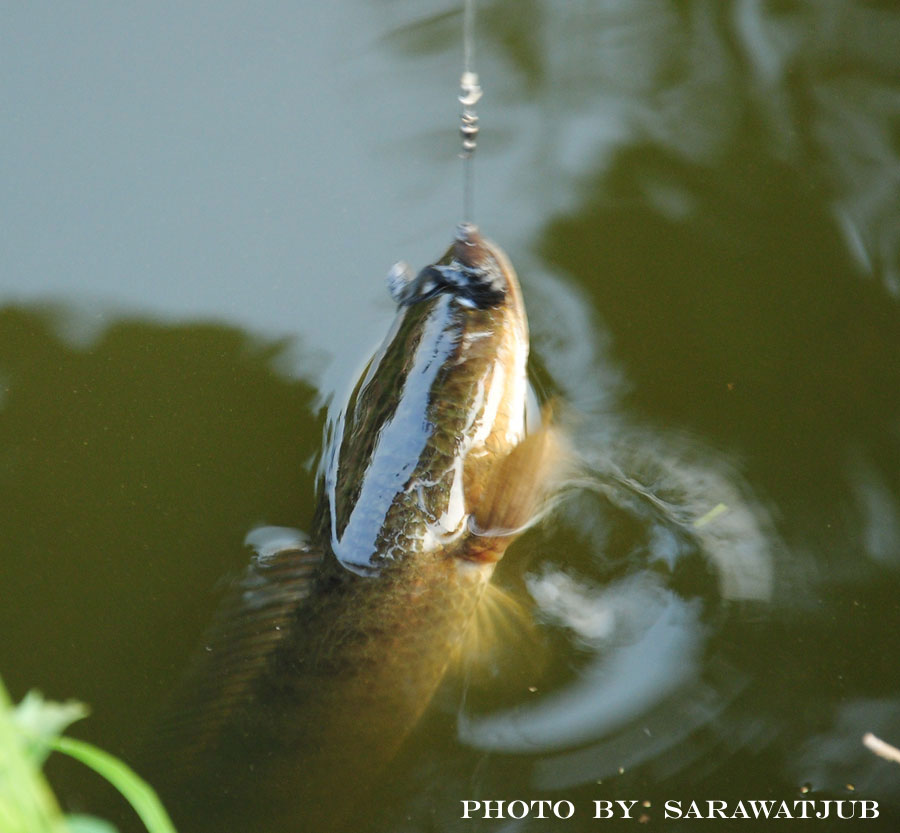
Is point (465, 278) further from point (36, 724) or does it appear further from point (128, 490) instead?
point (36, 724)

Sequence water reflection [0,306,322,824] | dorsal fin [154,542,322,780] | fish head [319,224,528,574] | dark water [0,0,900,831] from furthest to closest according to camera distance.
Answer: water reflection [0,306,322,824], dark water [0,0,900,831], dorsal fin [154,542,322,780], fish head [319,224,528,574]

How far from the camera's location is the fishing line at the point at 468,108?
2.89 meters

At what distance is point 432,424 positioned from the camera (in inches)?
97.8

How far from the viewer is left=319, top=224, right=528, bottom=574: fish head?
249 cm

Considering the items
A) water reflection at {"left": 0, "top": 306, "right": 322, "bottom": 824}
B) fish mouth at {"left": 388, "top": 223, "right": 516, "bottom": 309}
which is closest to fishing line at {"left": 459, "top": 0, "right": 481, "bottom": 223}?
fish mouth at {"left": 388, "top": 223, "right": 516, "bottom": 309}

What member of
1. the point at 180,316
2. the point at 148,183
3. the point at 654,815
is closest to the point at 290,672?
the point at 654,815

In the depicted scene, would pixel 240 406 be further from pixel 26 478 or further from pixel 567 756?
pixel 567 756

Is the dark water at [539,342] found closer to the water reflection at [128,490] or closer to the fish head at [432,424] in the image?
the water reflection at [128,490]

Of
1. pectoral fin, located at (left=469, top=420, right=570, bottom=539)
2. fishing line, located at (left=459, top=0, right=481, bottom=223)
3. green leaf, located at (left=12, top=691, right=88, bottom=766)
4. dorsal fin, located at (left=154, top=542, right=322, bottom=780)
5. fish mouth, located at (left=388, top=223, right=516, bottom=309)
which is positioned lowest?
green leaf, located at (left=12, top=691, right=88, bottom=766)

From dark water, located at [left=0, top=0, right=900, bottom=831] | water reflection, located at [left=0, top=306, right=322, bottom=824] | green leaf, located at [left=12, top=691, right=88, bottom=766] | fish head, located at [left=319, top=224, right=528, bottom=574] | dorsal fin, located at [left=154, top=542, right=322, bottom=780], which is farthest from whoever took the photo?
water reflection, located at [left=0, top=306, right=322, bottom=824]

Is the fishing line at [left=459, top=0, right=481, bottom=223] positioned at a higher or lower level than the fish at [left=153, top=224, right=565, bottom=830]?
higher

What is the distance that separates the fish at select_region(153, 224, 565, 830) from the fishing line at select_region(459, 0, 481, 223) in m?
0.37

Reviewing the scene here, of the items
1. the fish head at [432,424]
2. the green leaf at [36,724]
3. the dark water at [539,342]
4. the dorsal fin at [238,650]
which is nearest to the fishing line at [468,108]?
the dark water at [539,342]

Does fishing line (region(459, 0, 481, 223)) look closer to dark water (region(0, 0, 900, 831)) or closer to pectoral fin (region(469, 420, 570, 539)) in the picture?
dark water (region(0, 0, 900, 831))
